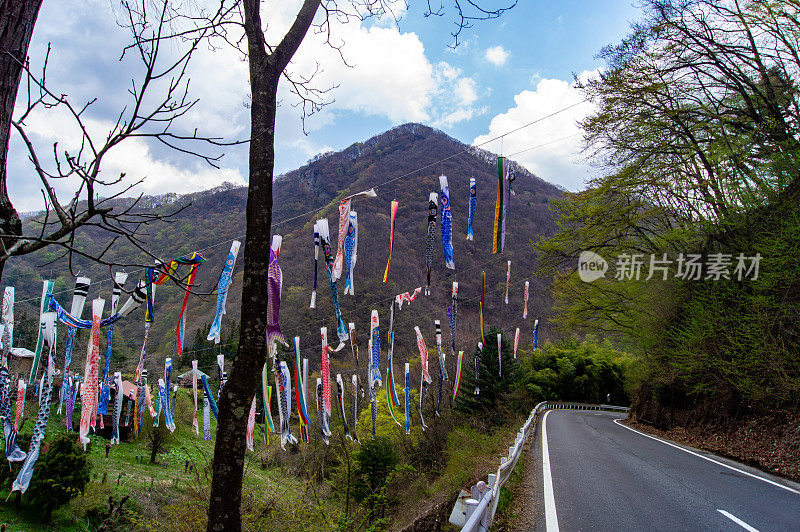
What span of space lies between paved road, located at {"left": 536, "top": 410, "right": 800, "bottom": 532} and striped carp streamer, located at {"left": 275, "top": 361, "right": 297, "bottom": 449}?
8122 mm

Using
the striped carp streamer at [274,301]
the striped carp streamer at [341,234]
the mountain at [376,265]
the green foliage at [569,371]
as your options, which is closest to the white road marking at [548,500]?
the striped carp streamer at [274,301]

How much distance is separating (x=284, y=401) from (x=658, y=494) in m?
11.4

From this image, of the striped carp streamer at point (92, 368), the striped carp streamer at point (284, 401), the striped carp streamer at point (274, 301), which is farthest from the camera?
the striped carp streamer at point (284, 401)

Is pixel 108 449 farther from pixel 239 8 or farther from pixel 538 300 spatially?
pixel 538 300

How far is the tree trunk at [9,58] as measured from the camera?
1794 mm

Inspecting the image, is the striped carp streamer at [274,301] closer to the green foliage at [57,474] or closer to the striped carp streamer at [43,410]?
the striped carp streamer at [43,410]

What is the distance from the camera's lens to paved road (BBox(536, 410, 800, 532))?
4484mm

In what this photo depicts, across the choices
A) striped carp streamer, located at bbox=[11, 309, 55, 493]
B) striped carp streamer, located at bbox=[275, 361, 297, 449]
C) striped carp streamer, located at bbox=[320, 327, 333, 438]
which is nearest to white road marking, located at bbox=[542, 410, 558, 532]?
striped carp streamer, located at bbox=[320, 327, 333, 438]

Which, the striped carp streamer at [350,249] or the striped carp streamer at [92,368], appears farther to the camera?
the striped carp streamer at [350,249]

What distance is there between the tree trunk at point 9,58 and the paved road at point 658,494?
497 cm

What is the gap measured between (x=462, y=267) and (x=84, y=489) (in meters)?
32.3

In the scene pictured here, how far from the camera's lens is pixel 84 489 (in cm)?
1380

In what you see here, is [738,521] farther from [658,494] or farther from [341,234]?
[341,234]

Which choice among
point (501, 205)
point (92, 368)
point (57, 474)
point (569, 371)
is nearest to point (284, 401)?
point (92, 368)
